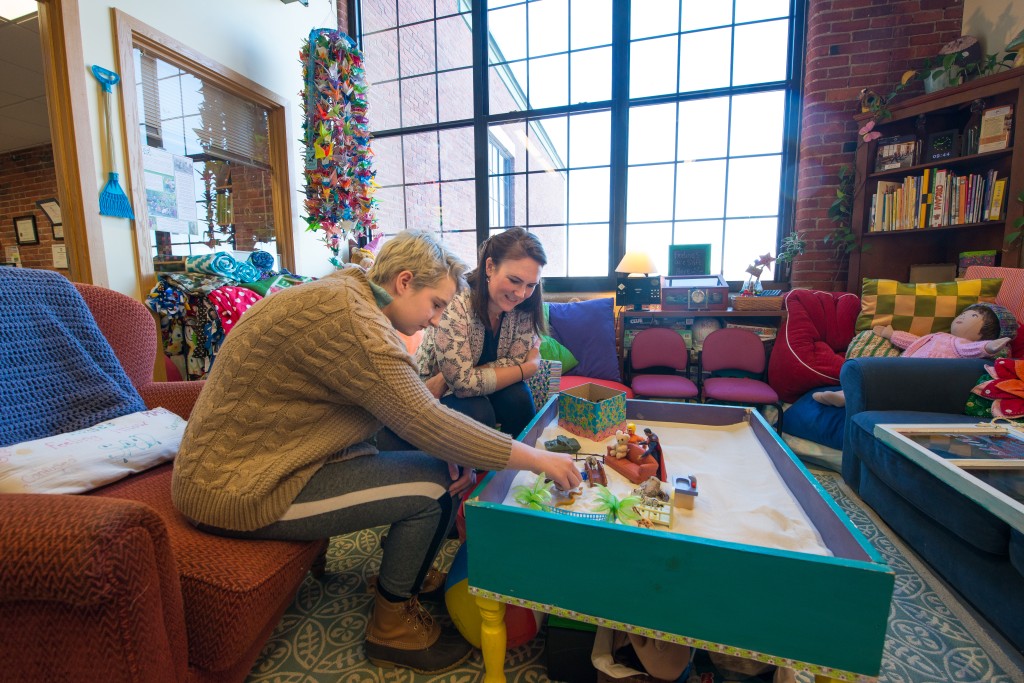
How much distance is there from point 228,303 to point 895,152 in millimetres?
3898

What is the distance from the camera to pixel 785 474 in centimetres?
111

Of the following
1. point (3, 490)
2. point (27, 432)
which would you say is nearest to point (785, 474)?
point (3, 490)

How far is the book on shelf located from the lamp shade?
172 cm

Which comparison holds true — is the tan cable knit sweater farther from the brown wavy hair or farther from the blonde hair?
the brown wavy hair

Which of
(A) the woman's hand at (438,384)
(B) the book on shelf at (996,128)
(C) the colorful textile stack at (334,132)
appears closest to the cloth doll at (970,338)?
(B) the book on shelf at (996,128)

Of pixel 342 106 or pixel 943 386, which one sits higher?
pixel 342 106

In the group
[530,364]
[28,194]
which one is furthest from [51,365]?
[28,194]

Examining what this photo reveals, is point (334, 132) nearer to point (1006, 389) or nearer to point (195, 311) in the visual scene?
point (195, 311)

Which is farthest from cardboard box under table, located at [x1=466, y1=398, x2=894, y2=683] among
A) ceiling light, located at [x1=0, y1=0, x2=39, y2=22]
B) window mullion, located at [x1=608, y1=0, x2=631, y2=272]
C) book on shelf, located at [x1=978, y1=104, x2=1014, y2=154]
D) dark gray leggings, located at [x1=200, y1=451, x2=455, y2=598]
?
ceiling light, located at [x1=0, y1=0, x2=39, y2=22]

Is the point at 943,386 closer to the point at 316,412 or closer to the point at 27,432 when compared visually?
the point at 316,412

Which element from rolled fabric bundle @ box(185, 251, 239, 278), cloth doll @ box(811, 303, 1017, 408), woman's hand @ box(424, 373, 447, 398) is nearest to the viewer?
woman's hand @ box(424, 373, 447, 398)

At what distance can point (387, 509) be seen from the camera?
3.15ft

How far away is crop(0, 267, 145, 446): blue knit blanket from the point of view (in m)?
1.02

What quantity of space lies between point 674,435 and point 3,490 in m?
1.66
